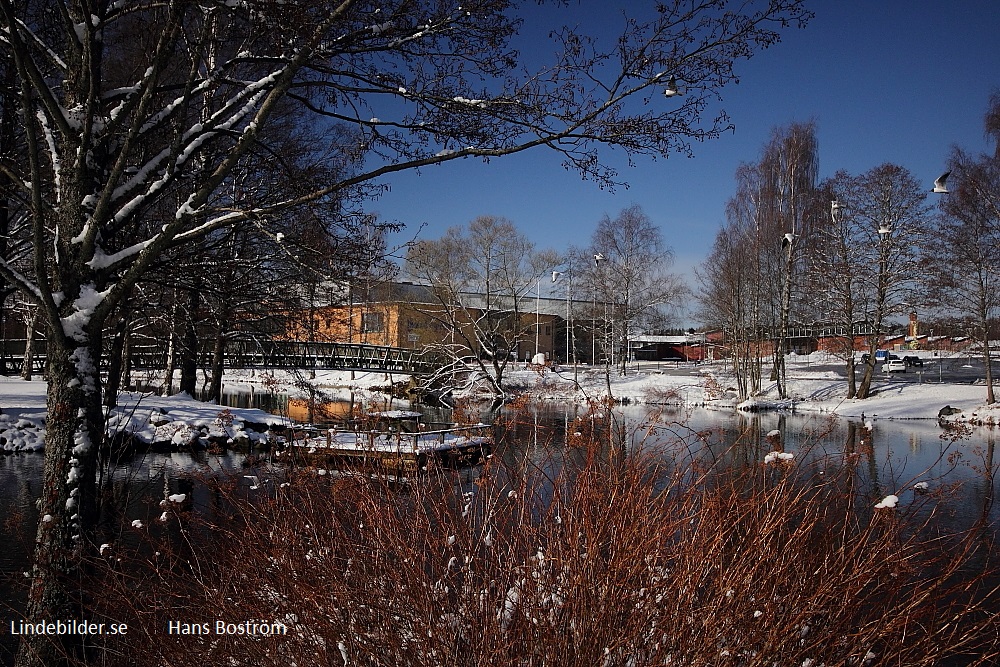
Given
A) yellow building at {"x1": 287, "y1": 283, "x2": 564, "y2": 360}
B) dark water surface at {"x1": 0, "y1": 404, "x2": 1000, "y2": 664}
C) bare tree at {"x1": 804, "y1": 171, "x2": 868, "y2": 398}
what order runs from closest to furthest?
dark water surface at {"x1": 0, "y1": 404, "x2": 1000, "y2": 664} < yellow building at {"x1": 287, "y1": 283, "x2": 564, "y2": 360} < bare tree at {"x1": 804, "y1": 171, "x2": 868, "y2": 398}

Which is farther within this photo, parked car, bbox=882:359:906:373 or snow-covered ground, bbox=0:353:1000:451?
parked car, bbox=882:359:906:373

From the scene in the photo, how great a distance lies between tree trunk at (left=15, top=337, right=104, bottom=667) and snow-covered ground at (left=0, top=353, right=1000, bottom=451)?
3.66 meters

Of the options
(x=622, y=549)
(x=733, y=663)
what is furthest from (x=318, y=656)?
(x=733, y=663)

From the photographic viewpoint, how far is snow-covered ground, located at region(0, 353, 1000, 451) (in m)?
14.6

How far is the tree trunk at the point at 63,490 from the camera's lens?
380 cm

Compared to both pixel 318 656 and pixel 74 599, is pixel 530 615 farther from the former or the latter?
pixel 74 599

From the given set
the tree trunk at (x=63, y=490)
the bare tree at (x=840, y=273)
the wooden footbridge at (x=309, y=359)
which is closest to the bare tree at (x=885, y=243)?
the bare tree at (x=840, y=273)

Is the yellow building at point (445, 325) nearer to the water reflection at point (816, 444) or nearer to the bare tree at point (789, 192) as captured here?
the water reflection at point (816, 444)

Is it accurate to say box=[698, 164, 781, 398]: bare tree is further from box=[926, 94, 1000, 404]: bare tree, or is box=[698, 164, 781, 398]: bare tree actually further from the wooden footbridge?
the wooden footbridge

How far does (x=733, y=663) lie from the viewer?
2705mm

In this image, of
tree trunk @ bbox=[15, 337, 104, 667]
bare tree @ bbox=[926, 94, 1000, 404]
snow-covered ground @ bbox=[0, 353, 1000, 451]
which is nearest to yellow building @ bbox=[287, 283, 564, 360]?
snow-covered ground @ bbox=[0, 353, 1000, 451]

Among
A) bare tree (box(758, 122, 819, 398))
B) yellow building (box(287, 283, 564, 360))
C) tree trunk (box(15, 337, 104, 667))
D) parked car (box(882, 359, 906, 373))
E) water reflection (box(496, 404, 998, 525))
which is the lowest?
water reflection (box(496, 404, 998, 525))

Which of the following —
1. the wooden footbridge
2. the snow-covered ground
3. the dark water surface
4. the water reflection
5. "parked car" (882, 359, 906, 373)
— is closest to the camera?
the dark water surface

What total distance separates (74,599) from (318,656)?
1.91 metres
